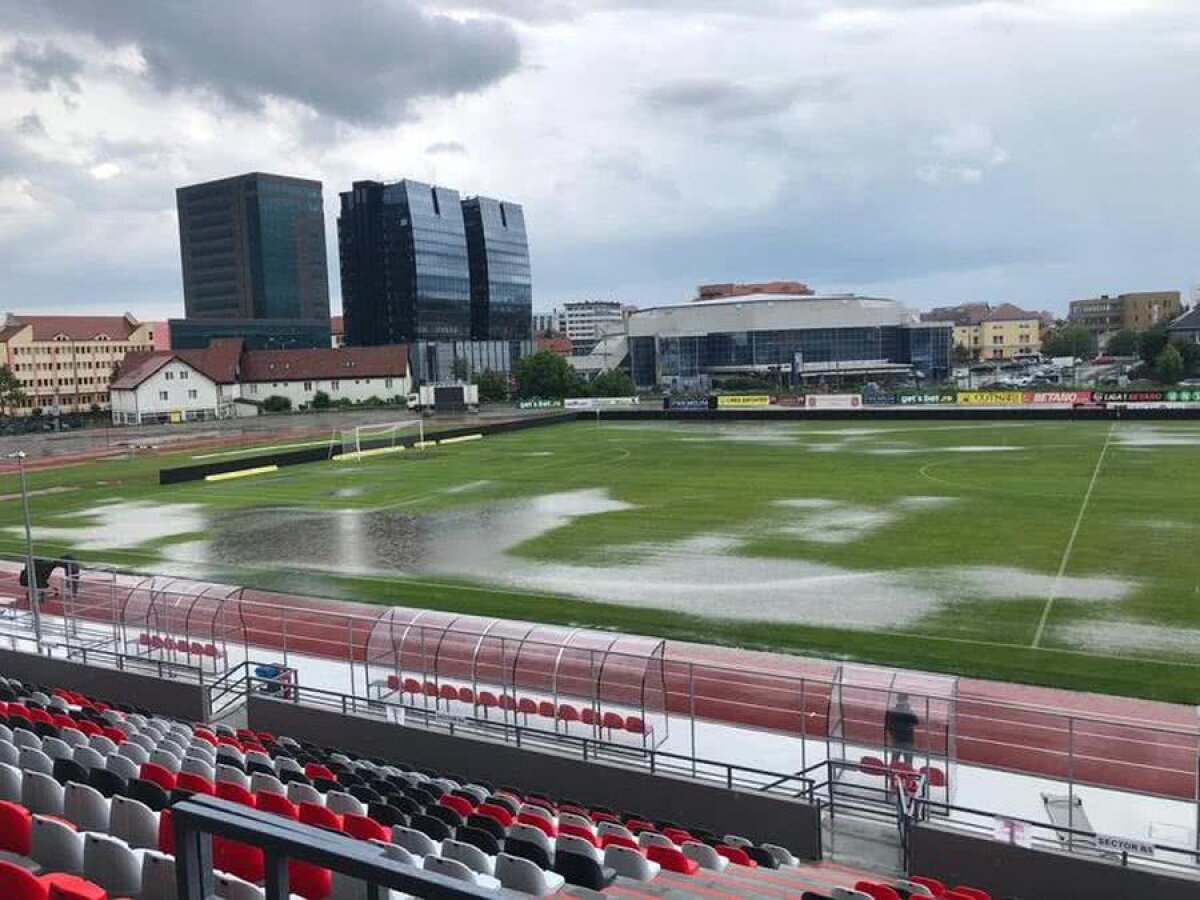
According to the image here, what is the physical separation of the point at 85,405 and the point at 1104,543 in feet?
477

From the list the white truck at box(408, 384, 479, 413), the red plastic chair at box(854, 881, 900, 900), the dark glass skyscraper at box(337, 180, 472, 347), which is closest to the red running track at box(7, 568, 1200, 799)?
the red plastic chair at box(854, 881, 900, 900)

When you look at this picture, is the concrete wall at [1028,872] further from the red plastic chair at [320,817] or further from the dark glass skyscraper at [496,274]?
the dark glass skyscraper at [496,274]

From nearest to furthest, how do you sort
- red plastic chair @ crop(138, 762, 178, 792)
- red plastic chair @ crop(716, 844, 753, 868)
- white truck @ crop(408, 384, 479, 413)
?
1. red plastic chair @ crop(138, 762, 178, 792)
2. red plastic chair @ crop(716, 844, 753, 868)
3. white truck @ crop(408, 384, 479, 413)

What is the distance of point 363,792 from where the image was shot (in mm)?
12180

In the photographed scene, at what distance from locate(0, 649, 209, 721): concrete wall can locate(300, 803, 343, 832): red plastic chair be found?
10.0m

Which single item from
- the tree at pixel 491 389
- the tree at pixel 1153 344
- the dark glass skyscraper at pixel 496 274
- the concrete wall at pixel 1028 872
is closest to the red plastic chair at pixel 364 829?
the concrete wall at pixel 1028 872

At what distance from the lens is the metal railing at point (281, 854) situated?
2.56m

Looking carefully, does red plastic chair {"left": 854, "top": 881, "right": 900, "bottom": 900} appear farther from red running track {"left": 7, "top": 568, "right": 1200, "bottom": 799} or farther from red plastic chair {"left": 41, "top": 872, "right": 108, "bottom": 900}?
red plastic chair {"left": 41, "top": 872, "right": 108, "bottom": 900}

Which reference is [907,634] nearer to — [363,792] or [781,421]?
[363,792]

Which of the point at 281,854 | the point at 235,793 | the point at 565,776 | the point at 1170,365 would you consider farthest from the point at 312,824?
the point at 1170,365

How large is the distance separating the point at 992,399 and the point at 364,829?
8943 centimetres

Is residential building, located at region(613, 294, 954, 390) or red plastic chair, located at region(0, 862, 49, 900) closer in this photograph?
red plastic chair, located at region(0, 862, 49, 900)

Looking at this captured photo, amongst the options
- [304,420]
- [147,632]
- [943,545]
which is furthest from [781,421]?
[147,632]

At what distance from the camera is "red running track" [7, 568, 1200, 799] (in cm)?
Answer: 1422
